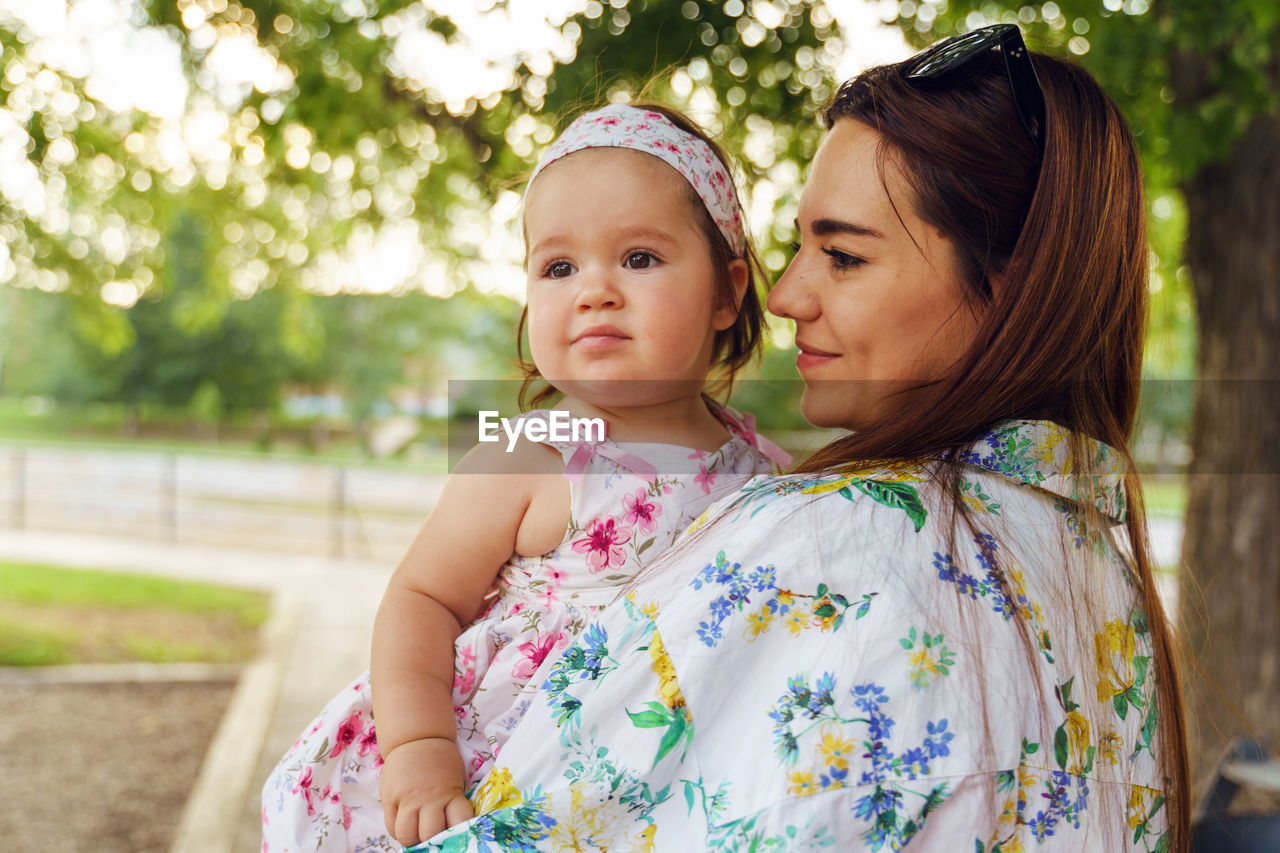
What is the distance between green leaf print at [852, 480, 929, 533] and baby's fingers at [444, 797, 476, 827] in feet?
2.10

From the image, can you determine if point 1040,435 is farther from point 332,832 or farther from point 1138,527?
point 332,832

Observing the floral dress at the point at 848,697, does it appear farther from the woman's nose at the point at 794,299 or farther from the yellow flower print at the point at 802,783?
the woman's nose at the point at 794,299

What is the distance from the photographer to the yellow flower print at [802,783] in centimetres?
97

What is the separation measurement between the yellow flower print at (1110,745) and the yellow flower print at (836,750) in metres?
0.34

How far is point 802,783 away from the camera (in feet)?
3.19

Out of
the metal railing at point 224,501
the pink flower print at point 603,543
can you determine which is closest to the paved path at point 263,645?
the metal railing at point 224,501

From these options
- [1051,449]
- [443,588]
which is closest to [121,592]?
[443,588]

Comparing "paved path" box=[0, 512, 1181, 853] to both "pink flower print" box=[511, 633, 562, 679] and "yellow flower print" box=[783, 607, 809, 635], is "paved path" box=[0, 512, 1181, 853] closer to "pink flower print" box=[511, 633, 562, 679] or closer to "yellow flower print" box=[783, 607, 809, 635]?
"yellow flower print" box=[783, 607, 809, 635]

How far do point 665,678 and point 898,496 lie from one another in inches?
13.3

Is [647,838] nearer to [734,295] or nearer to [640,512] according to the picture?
[640,512]

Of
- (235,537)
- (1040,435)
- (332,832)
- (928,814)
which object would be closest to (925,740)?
(928,814)

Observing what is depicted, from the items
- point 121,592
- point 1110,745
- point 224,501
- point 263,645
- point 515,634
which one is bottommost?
point 263,645

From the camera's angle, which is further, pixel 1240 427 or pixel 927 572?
pixel 1240 427

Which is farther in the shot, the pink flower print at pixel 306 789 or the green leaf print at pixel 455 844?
the pink flower print at pixel 306 789
